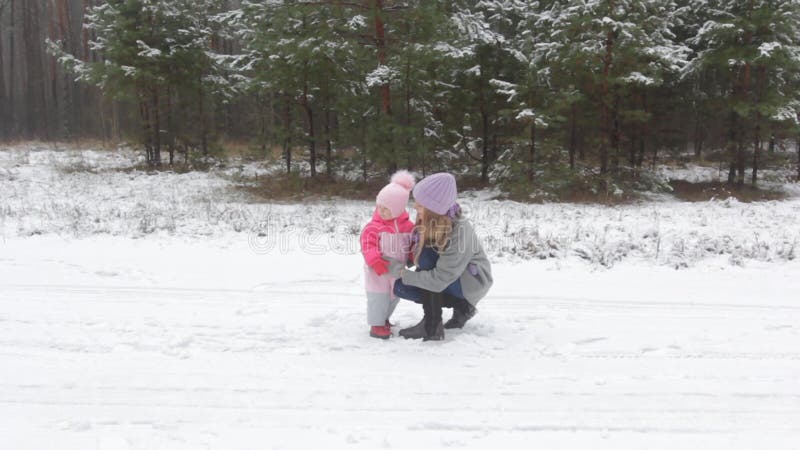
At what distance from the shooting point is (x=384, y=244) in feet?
14.3

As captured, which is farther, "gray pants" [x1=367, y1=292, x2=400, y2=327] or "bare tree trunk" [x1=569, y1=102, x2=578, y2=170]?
"bare tree trunk" [x1=569, y1=102, x2=578, y2=170]

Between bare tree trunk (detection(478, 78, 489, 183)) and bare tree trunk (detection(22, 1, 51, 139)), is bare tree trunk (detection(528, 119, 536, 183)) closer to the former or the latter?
bare tree trunk (detection(478, 78, 489, 183))

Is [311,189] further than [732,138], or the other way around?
[732,138]

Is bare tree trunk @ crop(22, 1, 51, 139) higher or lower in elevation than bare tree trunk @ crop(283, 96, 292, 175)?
higher

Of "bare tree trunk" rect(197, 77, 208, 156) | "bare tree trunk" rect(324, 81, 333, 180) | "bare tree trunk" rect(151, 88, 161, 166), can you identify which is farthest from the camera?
"bare tree trunk" rect(197, 77, 208, 156)

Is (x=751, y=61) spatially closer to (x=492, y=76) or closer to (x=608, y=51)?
(x=608, y=51)

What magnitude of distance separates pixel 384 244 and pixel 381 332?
78 cm

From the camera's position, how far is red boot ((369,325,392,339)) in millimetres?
4461

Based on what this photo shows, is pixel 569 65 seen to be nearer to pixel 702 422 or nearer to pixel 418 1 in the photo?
pixel 418 1

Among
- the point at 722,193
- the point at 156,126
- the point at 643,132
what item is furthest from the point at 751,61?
the point at 156,126

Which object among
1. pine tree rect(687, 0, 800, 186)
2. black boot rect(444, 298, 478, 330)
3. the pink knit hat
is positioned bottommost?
black boot rect(444, 298, 478, 330)

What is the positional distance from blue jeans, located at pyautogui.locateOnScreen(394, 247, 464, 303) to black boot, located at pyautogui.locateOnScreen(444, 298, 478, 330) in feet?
0.36

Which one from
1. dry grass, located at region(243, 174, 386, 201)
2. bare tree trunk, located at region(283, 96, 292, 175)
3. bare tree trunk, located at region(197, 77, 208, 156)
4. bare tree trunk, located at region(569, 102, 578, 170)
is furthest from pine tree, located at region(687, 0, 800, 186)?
bare tree trunk, located at region(197, 77, 208, 156)

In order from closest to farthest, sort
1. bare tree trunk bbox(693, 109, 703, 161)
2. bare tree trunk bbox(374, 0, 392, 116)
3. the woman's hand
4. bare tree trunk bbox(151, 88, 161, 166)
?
the woman's hand, bare tree trunk bbox(374, 0, 392, 116), bare tree trunk bbox(151, 88, 161, 166), bare tree trunk bbox(693, 109, 703, 161)
